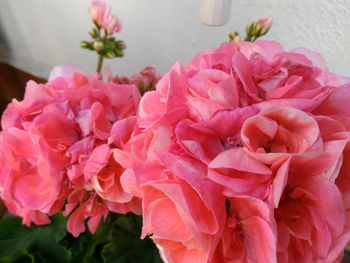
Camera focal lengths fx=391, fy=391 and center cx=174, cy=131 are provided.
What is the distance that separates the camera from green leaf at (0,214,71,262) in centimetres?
49

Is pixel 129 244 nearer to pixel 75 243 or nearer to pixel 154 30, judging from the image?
pixel 75 243

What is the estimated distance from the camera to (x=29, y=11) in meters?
0.87

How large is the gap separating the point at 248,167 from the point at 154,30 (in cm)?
52

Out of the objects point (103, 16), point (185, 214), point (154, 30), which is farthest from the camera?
point (154, 30)

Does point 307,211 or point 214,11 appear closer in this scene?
point 307,211

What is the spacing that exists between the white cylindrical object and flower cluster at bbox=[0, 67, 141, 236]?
0.13 meters

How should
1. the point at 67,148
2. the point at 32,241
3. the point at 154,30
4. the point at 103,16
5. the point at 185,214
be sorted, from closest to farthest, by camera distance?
the point at 185,214 < the point at 67,148 < the point at 103,16 < the point at 32,241 < the point at 154,30

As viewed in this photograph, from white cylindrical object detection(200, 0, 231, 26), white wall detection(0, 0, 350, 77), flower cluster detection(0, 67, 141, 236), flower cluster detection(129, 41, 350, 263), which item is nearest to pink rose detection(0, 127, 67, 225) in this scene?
flower cluster detection(0, 67, 141, 236)

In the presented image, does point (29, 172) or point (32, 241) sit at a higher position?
point (29, 172)

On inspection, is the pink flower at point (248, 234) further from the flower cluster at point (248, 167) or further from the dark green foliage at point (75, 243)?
the dark green foliage at point (75, 243)

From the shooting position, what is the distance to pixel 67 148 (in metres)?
0.32

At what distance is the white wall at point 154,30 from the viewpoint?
1.66 feet

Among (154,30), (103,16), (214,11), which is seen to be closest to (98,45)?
(103,16)

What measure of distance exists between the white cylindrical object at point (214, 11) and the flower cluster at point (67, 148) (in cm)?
13
